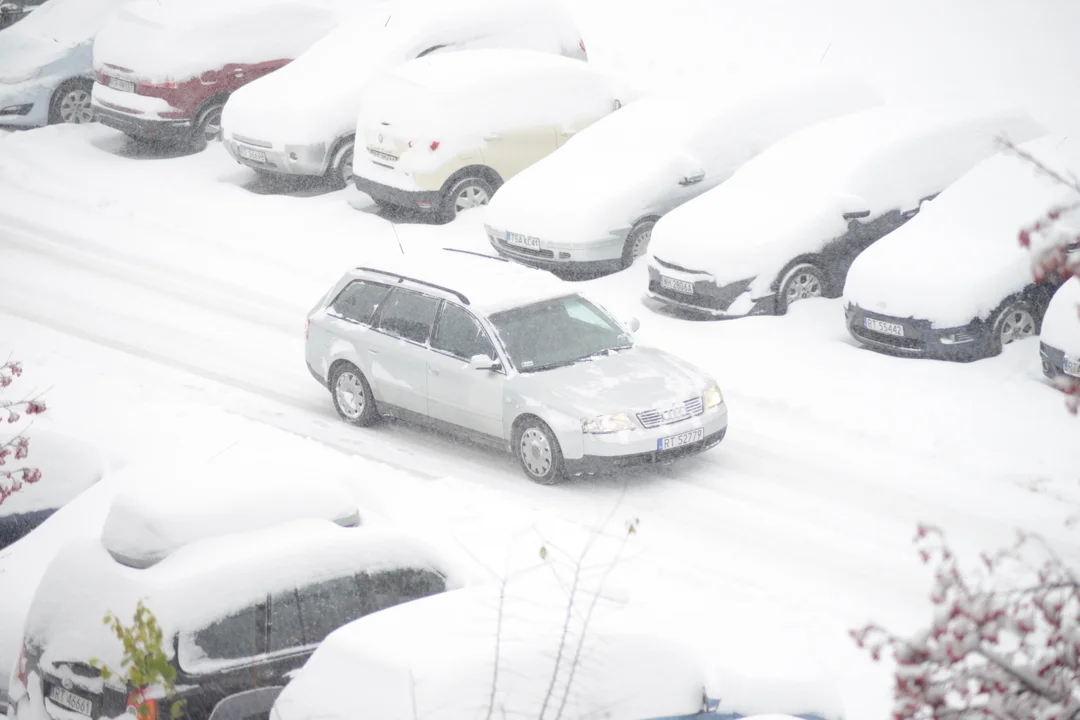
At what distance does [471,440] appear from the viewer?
1162cm

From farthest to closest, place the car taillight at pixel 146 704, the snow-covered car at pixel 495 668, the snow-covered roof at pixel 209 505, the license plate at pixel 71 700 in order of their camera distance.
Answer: the snow-covered roof at pixel 209 505, the license plate at pixel 71 700, the car taillight at pixel 146 704, the snow-covered car at pixel 495 668

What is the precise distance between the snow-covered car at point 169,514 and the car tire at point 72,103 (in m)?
15.0

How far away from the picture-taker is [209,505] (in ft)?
22.7

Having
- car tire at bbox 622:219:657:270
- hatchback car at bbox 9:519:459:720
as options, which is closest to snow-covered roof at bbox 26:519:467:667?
hatchback car at bbox 9:519:459:720

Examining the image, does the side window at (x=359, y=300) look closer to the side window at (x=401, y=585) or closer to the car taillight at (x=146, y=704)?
the side window at (x=401, y=585)

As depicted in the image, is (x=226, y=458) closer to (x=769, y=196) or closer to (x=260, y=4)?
(x=769, y=196)

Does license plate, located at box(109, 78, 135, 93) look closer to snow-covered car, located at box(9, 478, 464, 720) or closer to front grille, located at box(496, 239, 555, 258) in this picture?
front grille, located at box(496, 239, 555, 258)

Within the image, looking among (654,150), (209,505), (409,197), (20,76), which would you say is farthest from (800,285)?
(20,76)

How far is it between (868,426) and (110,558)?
732cm

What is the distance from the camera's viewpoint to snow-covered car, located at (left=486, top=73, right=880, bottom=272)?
15.3 metres

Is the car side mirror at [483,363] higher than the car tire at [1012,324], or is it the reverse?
the car tire at [1012,324]

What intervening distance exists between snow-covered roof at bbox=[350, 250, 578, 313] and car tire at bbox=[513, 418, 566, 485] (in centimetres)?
115

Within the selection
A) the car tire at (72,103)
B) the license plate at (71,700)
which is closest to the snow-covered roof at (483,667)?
the license plate at (71,700)

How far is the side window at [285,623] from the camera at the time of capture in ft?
21.8
